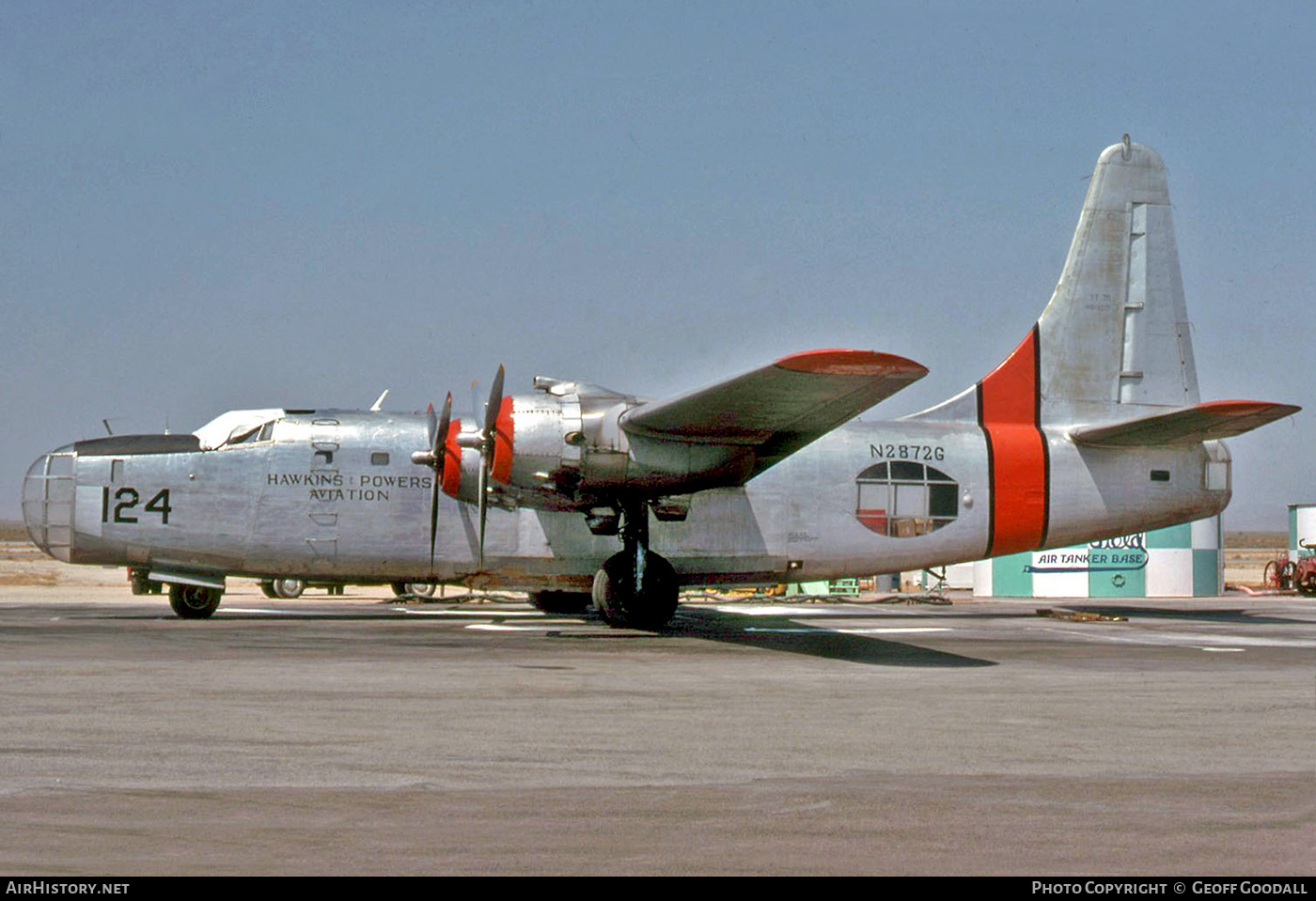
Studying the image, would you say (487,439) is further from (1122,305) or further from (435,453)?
(1122,305)

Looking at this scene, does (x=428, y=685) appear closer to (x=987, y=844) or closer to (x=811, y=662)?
(x=811, y=662)

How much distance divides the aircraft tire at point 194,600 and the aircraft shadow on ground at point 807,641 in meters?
7.55

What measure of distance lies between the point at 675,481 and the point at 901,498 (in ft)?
16.6

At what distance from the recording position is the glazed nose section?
20.3 metres

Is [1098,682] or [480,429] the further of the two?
[480,429]

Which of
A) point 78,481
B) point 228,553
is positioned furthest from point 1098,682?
point 78,481

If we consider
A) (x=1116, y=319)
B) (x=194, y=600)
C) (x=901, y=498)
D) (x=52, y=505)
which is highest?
(x=1116, y=319)

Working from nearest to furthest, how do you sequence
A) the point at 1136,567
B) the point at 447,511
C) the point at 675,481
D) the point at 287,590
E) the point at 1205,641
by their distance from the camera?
the point at 675,481, the point at 1205,641, the point at 447,511, the point at 287,590, the point at 1136,567

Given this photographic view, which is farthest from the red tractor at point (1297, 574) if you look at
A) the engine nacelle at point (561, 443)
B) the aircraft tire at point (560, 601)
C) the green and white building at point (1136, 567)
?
the engine nacelle at point (561, 443)

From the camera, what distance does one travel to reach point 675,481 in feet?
59.2

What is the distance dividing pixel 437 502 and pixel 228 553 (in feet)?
11.2

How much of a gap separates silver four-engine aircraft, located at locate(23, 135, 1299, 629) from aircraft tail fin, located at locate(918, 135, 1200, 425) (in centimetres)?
4

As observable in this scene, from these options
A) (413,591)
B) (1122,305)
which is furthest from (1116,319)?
(413,591)
